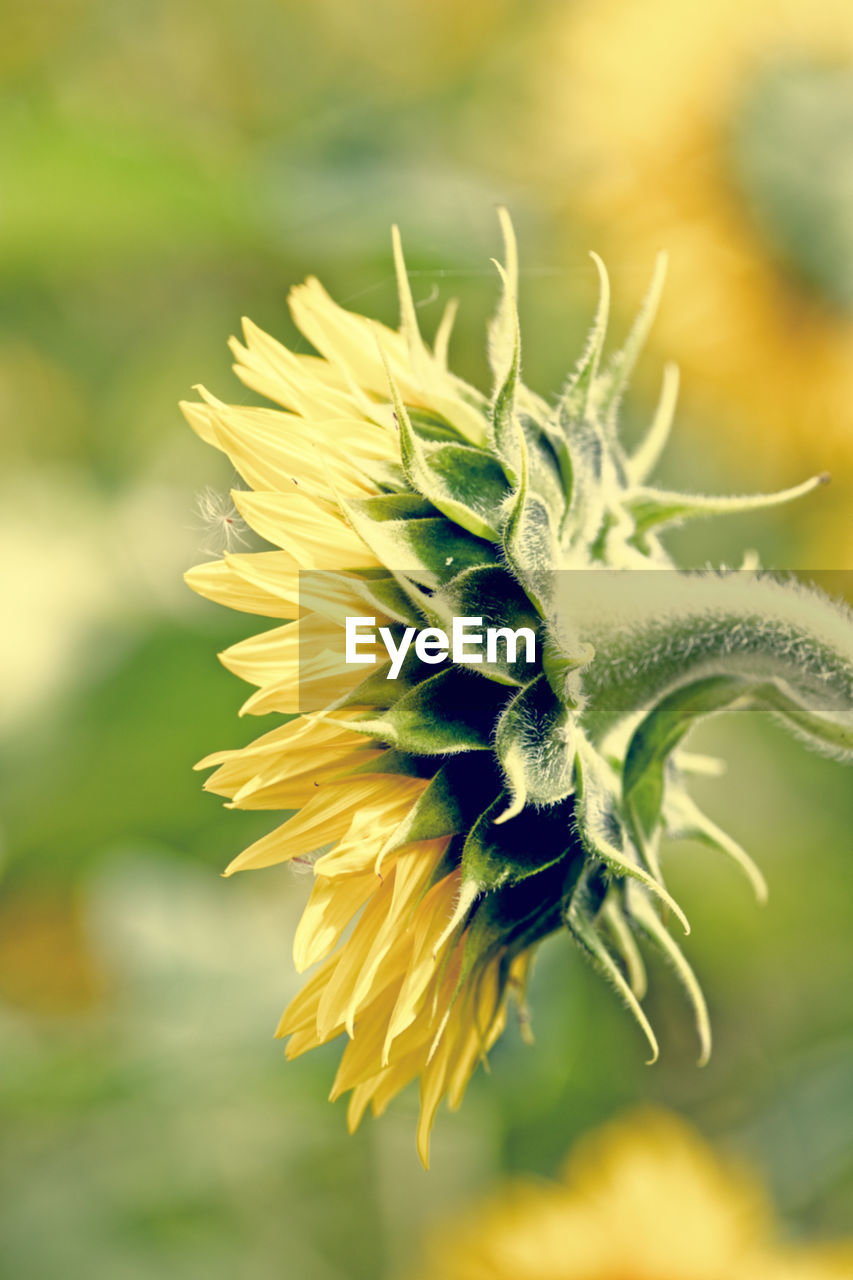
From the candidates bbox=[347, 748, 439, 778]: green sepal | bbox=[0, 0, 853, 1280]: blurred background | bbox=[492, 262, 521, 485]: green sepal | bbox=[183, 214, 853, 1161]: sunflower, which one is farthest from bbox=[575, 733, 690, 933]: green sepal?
bbox=[0, 0, 853, 1280]: blurred background

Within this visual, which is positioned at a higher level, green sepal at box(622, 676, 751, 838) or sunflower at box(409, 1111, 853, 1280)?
green sepal at box(622, 676, 751, 838)

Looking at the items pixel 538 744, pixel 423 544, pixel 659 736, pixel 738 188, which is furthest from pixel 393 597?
pixel 738 188

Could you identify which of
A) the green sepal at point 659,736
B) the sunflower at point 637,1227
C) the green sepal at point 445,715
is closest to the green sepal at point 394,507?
the green sepal at point 445,715

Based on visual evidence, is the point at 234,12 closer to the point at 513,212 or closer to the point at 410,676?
the point at 513,212

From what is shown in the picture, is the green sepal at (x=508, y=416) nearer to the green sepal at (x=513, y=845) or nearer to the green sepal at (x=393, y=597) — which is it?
the green sepal at (x=393, y=597)

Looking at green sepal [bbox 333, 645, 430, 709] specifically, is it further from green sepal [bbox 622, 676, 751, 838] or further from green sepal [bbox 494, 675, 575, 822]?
green sepal [bbox 622, 676, 751, 838]

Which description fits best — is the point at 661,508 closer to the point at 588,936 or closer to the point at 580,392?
the point at 580,392

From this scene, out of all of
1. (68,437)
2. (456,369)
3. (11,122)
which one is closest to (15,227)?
(11,122)

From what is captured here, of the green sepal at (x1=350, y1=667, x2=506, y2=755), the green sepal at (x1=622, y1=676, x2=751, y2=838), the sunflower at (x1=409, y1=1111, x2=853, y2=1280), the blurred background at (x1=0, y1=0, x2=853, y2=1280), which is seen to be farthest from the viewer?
the blurred background at (x1=0, y1=0, x2=853, y2=1280)

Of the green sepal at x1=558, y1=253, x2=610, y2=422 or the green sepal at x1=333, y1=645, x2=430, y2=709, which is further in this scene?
the green sepal at x1=558, y1=253, x2=610, y2=422
